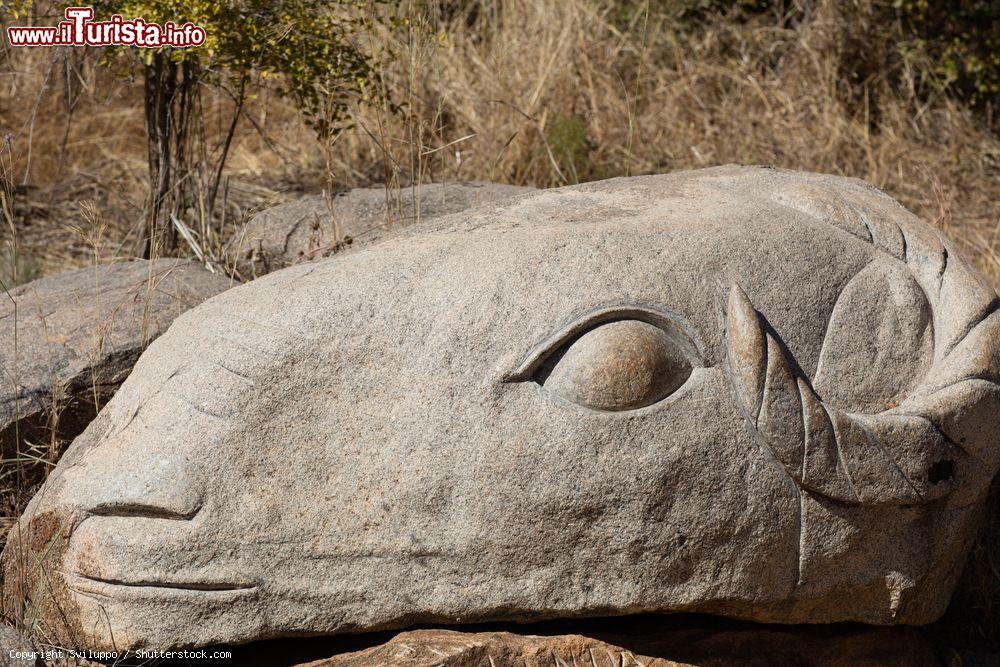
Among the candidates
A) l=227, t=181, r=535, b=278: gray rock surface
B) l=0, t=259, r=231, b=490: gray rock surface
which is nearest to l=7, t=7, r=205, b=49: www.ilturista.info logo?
l=227, t=181, r=535, b=278: gray rock surface

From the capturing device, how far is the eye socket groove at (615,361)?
202cm

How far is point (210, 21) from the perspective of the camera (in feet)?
11.5

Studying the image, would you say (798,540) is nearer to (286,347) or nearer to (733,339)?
(733,339)

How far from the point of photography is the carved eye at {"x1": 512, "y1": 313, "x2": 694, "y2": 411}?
2.02 metres

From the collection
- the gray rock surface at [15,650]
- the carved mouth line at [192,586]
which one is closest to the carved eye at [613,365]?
the carved mouth line at [192,586]

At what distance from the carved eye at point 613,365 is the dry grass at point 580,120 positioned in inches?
102

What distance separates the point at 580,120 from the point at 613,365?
3240 millimetres

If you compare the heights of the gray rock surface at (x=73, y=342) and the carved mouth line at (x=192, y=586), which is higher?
the gray rock surface at (x=73, y=342)

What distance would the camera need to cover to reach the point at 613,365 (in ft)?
6.63

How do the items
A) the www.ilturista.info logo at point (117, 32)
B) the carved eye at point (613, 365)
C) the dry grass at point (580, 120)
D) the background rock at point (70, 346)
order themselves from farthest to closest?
the dry grass at point (580, 120) < the www.ilturista.info logo at point (117, 32) < the background rock at point (70, 346) < the carved eye at point (613, 365)

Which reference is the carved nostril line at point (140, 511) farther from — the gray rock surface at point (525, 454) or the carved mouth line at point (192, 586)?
the carved mouth line at point (192, 586)

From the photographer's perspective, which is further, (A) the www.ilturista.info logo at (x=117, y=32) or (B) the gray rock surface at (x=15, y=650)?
(A) the www.ilturista.info logo at (x=117, y=32)

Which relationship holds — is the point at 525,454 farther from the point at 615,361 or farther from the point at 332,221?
the point at 332,221

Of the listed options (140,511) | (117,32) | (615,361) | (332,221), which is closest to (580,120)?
(332,221)
